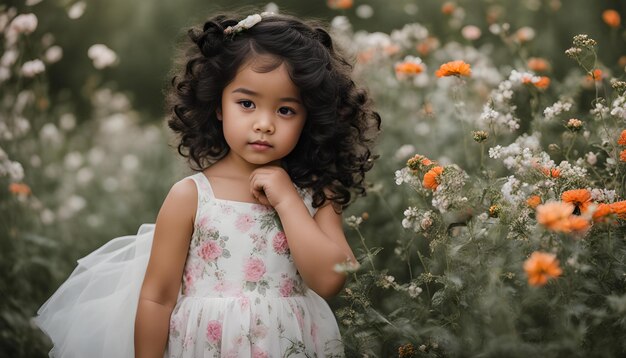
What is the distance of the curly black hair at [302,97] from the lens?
7.12ft

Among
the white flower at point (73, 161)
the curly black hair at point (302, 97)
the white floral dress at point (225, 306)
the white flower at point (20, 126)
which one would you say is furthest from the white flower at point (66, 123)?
the white floral dress at point (225, 306)

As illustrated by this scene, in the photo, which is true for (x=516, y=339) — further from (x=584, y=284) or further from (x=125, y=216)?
(x=125, y=216)

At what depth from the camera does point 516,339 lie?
5.35 ft

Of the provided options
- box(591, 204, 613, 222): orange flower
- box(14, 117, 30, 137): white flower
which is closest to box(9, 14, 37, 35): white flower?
box(14, 117, 30, 137): white flower

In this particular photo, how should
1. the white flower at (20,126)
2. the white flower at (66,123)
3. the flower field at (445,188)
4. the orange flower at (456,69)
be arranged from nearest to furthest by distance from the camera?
the flower field at (445,188)
the orange flower at (456,69)
the white flower at (20,126)
the white flower at (66,123)

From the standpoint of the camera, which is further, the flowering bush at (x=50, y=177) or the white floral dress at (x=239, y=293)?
the flowering bush at (x=50, y=177)

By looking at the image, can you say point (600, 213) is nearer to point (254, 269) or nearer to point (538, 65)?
point (254, 269)

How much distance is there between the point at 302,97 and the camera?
2.17 meters

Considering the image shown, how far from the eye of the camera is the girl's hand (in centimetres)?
212

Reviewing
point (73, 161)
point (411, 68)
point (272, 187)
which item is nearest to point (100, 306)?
point (272, 187)

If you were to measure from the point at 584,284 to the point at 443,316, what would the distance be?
401 millimetres

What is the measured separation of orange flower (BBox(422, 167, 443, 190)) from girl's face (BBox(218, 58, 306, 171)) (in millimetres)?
409

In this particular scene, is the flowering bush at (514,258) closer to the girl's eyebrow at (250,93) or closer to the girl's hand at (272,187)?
the girl's hand at (272,187)

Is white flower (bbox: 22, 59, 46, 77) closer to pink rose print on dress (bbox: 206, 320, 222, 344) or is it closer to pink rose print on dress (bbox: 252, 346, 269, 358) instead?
pink rose print on dress (bbox: 206, 320, 222, 344)
